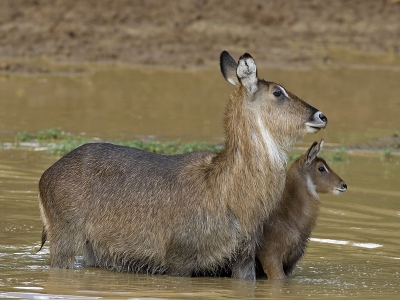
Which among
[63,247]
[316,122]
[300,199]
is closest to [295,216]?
[300,199]

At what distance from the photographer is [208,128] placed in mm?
14664

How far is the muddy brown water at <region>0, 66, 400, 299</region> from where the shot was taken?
6.80m

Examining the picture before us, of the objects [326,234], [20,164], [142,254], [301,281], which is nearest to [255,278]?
[301,281]

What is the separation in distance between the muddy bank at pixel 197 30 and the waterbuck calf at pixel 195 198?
13.1 metres

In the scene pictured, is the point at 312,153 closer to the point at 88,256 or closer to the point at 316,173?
the point at 316,173

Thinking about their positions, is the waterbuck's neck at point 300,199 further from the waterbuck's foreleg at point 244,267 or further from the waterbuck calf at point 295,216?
the waterbuck's foreleg at point 244,267

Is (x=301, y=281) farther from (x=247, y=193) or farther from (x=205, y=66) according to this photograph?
(x=205, y=66)

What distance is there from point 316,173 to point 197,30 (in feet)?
50.2

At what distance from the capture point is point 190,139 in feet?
44.7

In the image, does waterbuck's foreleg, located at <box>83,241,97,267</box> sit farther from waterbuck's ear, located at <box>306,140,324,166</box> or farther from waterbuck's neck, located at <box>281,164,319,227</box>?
waterbuck's ear, located at <box>306,140,324,166</box>

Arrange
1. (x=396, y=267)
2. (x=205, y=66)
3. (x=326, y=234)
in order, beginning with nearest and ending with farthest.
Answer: (x=396, y=267) < (x=326, y=234) < (x=205, y=66)

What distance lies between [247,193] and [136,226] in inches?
34.9

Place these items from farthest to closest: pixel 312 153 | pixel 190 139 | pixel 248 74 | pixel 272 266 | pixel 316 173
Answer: pixel 190 139, pixel 316 173, pixel 312 153, pixel 272 266, pixel 248 74

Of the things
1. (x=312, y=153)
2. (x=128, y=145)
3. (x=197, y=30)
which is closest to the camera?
(x=312, y=153)
